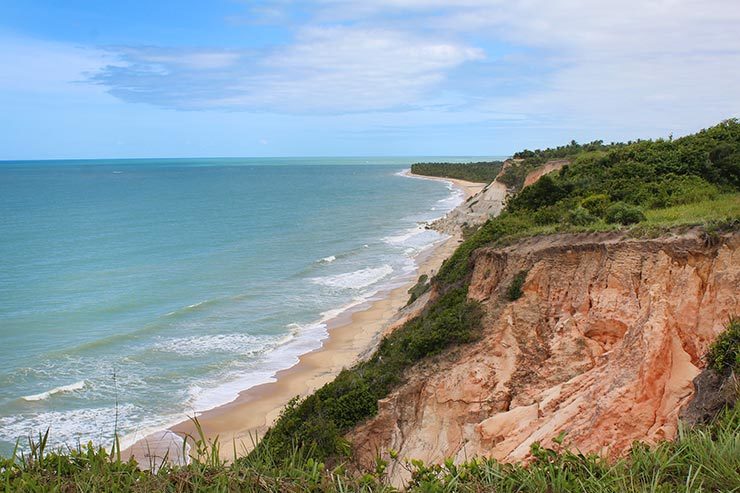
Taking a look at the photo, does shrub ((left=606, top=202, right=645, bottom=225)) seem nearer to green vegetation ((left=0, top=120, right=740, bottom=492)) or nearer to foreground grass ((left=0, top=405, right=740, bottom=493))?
green vegetation ((left=0, top=120, right=740, bottom=492))

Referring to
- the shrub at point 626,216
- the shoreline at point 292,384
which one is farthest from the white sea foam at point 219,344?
the shrub at point 626,216

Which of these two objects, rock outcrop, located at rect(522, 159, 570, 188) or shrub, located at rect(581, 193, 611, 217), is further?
rock outcrop, located at rect(522, 159, 570, 188)

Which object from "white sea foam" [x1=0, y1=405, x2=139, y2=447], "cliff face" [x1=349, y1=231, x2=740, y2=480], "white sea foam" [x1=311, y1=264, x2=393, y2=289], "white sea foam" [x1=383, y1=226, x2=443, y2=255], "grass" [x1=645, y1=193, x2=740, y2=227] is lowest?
"white sea foam" [x1=0, y1=405, x2=139, y2=447]

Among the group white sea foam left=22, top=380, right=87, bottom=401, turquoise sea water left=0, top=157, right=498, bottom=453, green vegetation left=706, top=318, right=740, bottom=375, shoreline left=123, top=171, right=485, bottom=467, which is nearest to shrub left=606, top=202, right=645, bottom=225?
green vegetation left=706, top=318, right=740, bottom=375

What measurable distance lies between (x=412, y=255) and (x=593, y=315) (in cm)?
3965

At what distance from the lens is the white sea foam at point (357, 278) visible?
140 feet

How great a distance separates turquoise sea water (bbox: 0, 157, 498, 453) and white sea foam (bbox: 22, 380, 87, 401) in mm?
67

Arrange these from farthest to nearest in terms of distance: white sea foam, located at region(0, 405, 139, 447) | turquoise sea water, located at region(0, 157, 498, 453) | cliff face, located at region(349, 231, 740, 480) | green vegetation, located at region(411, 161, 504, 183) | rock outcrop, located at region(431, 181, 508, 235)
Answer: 1. green vegetation, located at region(411, 161, 504, 183)
2. rock outcrop, located at region(431, 181, 508, 235)
3. turquoise sea water, located at region(0, 157, 498, 453)
4. white sea foam, located at region(0, 405, 139, 447)
5. cliff face, located at region(349, 231, 740, 480)

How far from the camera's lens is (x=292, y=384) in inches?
994

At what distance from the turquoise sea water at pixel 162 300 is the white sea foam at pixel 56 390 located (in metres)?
0.07

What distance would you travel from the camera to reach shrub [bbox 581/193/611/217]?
20.1m

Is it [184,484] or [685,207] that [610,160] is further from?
[184,484]

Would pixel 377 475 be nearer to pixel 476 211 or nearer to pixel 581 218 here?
pixel 581 218

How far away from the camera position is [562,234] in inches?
668
